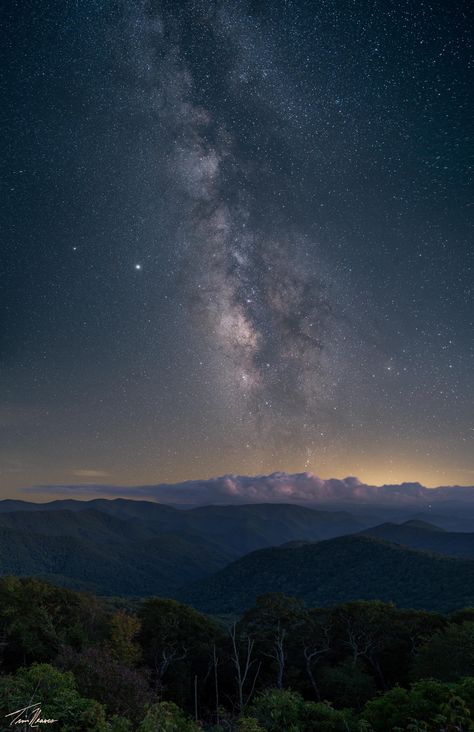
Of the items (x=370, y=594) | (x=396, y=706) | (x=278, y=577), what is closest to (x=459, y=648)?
(x=396, y=706)

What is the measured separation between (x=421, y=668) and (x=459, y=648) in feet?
12.7

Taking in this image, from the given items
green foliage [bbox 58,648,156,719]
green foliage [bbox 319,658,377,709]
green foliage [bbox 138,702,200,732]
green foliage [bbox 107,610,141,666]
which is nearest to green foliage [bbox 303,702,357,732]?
green foliage [bbox 138,702,200,732]

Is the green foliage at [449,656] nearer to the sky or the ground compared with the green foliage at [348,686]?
nearer to the sky

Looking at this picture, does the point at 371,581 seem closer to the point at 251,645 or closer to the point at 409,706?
the point at 251,645

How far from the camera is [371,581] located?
527ft

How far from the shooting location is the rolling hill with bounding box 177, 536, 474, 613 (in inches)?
4904

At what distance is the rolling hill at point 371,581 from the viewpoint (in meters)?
125

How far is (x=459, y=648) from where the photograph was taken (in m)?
31.2

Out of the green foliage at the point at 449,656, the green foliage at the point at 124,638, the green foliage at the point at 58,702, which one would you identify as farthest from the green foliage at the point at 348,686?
the green foliage at the point at 58,702

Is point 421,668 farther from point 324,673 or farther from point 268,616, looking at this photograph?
point 268,616

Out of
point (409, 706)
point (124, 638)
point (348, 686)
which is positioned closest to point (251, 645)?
point (348, 686)
